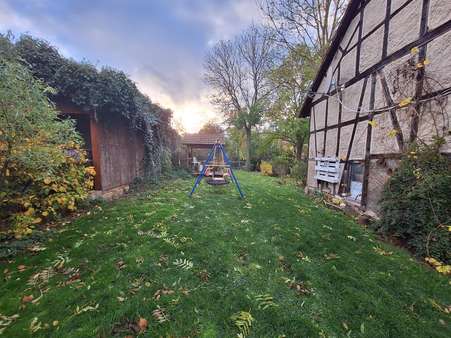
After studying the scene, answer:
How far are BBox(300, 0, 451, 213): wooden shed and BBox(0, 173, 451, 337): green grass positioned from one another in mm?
1962

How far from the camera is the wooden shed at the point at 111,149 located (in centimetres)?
532

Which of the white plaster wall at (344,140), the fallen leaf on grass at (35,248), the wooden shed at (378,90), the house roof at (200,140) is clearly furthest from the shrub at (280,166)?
the fallen leaf on grass at (35,248)

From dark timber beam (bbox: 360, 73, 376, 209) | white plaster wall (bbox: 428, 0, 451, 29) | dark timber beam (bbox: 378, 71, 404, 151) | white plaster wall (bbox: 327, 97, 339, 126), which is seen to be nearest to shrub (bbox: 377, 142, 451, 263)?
dark timber beam (bbox: 378, 71, 404, 151)

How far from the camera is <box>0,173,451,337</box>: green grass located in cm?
167

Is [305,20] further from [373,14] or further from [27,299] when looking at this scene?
[27,299]

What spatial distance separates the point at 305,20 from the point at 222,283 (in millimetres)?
11696

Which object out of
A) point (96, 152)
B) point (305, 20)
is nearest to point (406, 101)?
point (96, 152)

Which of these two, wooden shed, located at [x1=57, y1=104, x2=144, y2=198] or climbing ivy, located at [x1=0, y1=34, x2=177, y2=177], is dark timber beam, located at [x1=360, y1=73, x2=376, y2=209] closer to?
climbing ivy, located at [x1=0, y1=34, x2=177, y2=177]

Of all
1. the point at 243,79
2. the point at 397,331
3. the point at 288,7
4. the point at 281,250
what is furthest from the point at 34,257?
the point at 243,79

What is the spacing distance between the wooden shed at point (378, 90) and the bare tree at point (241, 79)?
937cm

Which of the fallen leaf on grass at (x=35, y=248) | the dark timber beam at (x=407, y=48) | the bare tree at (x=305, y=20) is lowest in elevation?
the fallen leaf on grass at (x=35, y=248)

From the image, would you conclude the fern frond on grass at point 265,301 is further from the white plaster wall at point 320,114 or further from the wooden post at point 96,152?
the white plaster wall at point 320,114

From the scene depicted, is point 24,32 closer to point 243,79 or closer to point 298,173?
point 298,173

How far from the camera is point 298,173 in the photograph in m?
9.37
